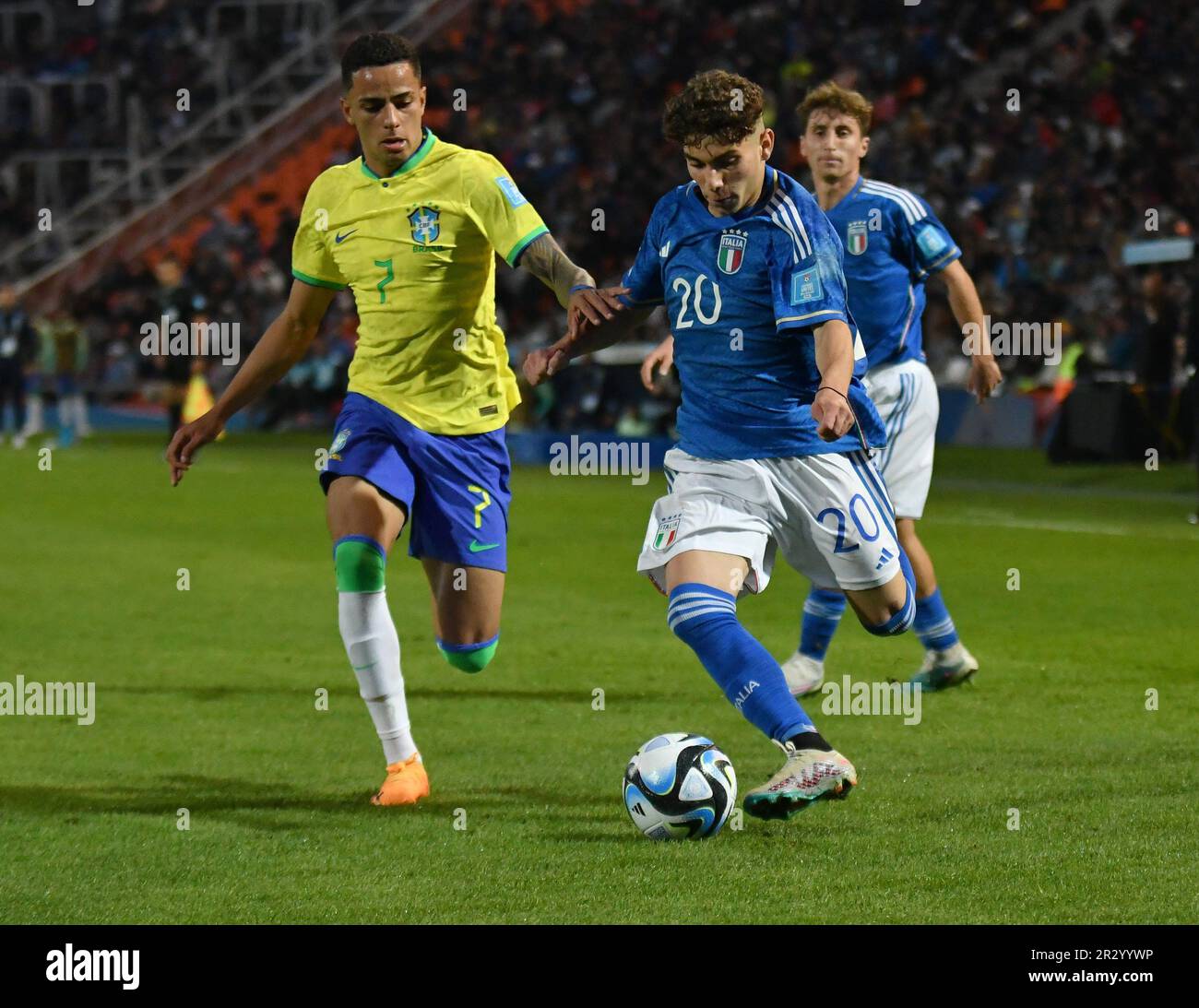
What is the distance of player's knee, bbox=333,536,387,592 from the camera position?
6.28 meters

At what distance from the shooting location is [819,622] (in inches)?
335

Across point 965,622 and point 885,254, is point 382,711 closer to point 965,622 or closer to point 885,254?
point 885,254

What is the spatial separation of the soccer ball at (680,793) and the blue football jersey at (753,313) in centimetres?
89

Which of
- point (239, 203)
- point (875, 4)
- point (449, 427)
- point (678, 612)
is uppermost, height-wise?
point (875, 4)

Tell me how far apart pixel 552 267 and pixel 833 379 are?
3.61ft

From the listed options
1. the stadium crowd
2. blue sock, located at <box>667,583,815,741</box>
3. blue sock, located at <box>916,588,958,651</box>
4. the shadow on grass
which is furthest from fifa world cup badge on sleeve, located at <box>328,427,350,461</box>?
the stadium crowd

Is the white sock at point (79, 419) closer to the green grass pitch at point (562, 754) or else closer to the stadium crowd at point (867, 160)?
the stadium crowd at point (867, 160)

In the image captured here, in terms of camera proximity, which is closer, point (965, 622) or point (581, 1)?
point (965, 622)

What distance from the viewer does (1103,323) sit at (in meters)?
22.5

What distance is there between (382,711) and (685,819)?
126 centimetres

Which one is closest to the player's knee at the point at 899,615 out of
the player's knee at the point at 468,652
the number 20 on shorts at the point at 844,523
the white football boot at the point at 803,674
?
the number 20 on shorts at the point at 844,523

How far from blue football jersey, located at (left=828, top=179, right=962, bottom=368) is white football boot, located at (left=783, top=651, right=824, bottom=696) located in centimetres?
136

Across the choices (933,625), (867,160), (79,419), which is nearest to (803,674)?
(933,625)
